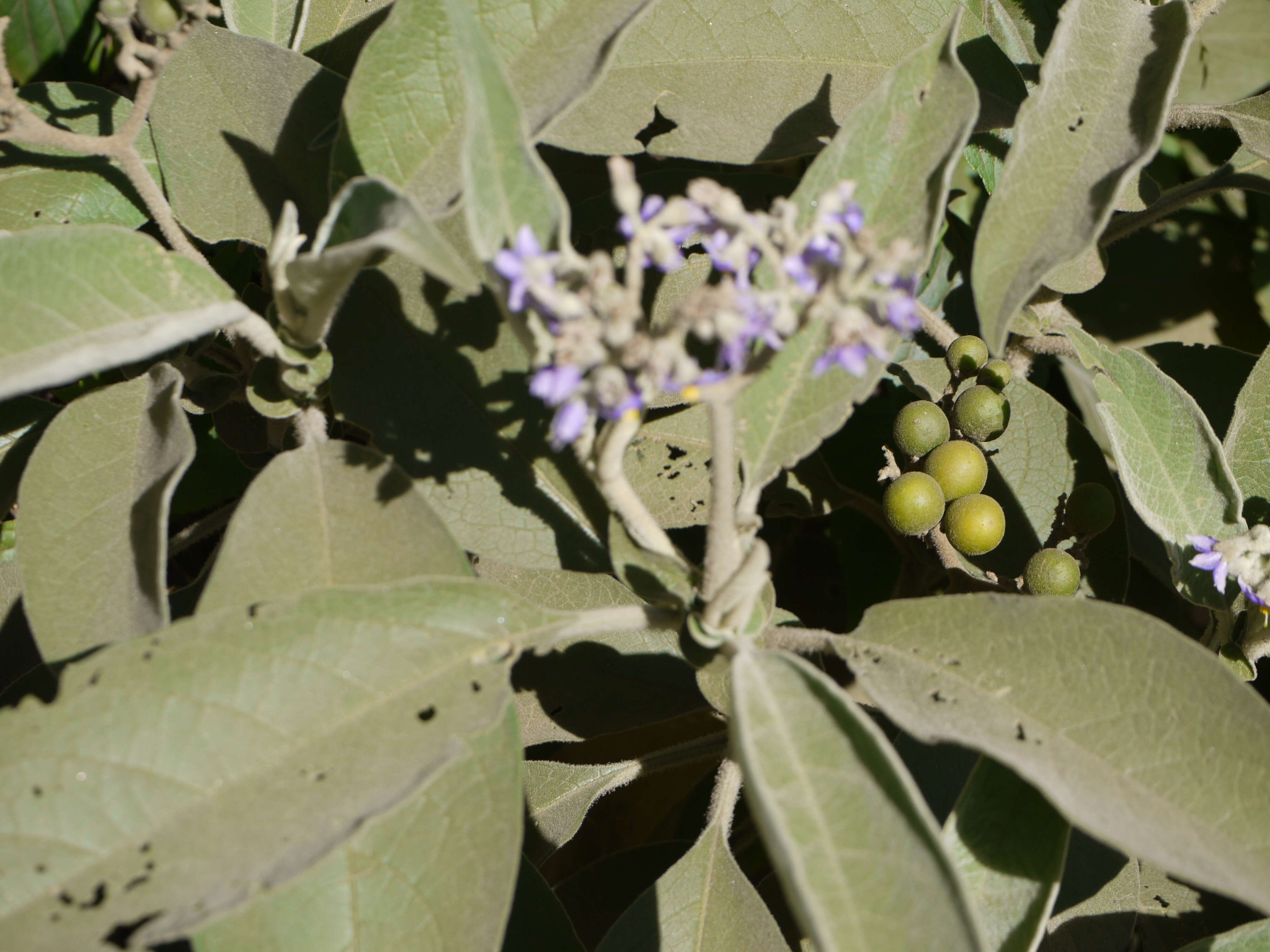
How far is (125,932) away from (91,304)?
830 mm

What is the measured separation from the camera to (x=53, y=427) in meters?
1.67

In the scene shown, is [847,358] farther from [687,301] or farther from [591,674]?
[591,674]

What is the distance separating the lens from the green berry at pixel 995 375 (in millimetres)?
1967

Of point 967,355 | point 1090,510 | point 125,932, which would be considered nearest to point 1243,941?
point 1090,510

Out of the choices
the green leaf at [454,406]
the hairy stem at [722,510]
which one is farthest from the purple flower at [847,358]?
the green leaf at [454,406]

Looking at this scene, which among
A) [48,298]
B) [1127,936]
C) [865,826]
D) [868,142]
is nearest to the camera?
[865,826]

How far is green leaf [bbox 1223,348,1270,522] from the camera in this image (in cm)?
191

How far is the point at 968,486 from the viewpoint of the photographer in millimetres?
1976

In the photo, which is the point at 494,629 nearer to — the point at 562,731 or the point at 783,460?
the point at 783,460

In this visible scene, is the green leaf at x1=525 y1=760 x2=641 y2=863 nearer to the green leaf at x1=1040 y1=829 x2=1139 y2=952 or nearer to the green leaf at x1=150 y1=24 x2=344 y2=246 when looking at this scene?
the green leaf at x1=1040 y1=829 x2=1139 y2=952

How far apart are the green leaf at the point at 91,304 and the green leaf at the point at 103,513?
8.6 inches

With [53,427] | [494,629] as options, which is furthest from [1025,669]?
[53,427]

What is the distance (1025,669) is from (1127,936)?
0.89 m

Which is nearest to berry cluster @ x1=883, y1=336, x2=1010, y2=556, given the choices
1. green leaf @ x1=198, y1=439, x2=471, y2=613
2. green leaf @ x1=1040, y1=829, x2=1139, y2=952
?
green leaf @ x1=1040, y1=829, x2=1139, y2=952
